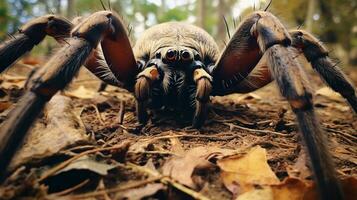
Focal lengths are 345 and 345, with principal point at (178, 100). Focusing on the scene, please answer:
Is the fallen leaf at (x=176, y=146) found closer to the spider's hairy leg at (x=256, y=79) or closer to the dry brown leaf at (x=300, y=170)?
the dry brown leaf at (x=300, y=170)

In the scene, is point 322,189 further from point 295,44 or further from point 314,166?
point 295,44

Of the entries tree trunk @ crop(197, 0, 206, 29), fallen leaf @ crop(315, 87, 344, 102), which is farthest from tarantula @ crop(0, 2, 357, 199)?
tree trunk @ crop(197, 0, 206, 29)

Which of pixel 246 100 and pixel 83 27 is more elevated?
pixel 83 27

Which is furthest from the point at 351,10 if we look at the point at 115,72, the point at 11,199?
the point at 11,199

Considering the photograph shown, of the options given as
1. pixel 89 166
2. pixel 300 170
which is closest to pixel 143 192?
pixel 89 166

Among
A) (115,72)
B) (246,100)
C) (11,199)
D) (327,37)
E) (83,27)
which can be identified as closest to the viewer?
(11,199)

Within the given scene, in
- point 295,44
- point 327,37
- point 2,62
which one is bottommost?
point 327,37

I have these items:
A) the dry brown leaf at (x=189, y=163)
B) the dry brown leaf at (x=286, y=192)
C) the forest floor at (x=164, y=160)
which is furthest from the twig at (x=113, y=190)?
the dry brown leaf at (x=286, y=192)
